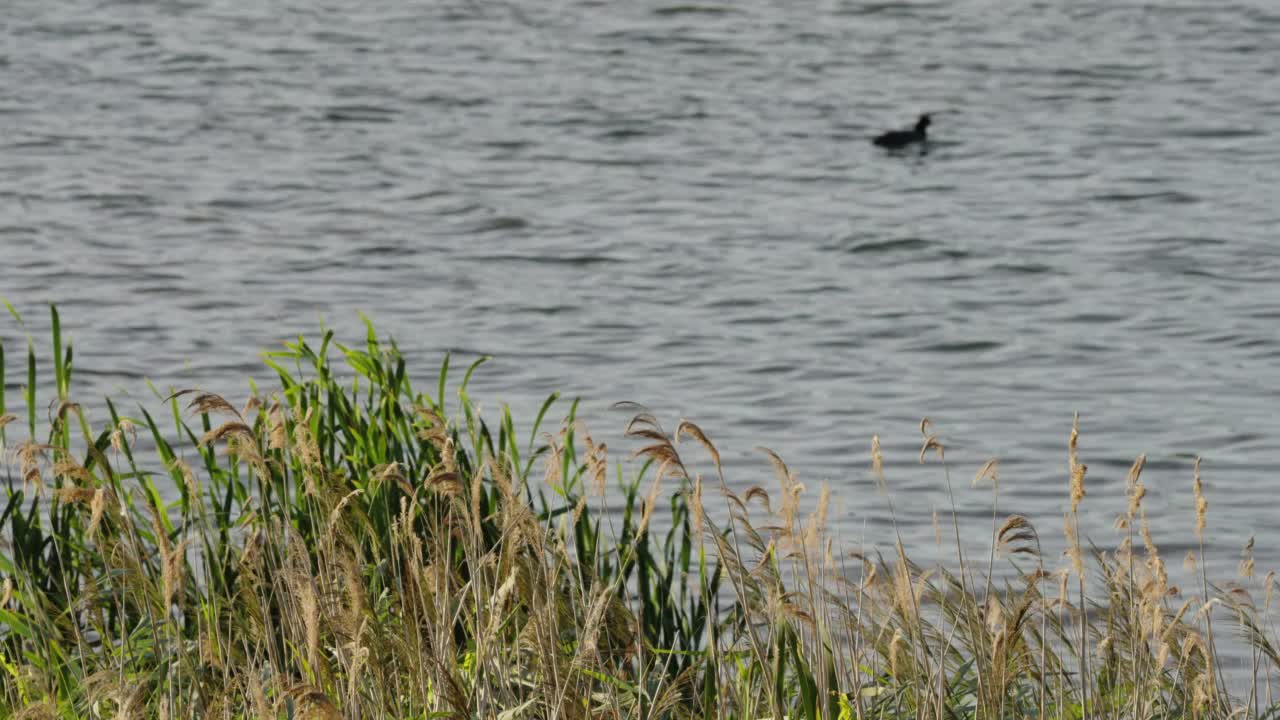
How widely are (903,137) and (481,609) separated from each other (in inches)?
573

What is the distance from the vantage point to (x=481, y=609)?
12.8 feet

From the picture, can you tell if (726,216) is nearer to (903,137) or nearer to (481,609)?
(903,137)

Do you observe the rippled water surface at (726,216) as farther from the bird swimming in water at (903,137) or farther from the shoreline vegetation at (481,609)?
the shoreline vegetation at (481,609)

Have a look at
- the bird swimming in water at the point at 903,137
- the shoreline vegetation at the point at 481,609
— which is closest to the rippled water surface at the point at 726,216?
the bird swimming in water at the point at 903,137

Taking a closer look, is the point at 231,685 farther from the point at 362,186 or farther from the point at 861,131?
the point at 861,131

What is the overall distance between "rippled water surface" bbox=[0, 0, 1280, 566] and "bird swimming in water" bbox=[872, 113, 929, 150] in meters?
0.18

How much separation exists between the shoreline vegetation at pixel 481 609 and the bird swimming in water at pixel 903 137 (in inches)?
489

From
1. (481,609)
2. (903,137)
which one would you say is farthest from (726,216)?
(481,609)

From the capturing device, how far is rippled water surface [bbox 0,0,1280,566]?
10133 mm

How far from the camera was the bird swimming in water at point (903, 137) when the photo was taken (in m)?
18.0

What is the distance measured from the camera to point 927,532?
27.0ft

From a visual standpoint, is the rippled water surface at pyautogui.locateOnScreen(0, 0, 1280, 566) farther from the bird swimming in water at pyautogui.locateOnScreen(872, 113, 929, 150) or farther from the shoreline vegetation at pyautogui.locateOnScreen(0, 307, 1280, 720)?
the shoreline vegetation at pyautogui.locateOnScreen(0, 307, 1280, 720)

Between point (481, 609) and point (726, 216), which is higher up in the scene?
point (481, 609)

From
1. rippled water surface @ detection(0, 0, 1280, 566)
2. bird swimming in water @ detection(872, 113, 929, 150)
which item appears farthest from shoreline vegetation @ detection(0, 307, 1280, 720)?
bird swimming in water @ detection(872, 113, 929, 150)
